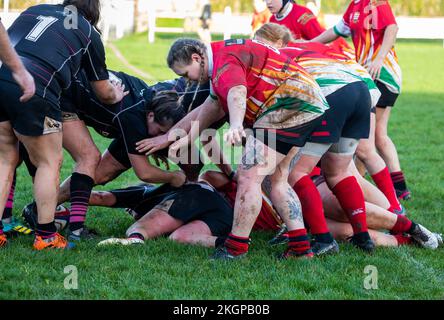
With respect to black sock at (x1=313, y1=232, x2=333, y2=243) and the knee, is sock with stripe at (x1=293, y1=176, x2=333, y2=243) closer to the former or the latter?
black sock at (x1=313, y1=232, x2=333, y2=243)

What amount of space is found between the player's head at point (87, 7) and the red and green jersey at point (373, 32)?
273cm

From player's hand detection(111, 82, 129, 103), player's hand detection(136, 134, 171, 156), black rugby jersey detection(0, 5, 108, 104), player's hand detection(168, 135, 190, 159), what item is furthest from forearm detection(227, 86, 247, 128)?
player's hand detection(111, 82, 129, 103)

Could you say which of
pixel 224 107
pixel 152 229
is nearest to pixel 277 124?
pixel 224 107

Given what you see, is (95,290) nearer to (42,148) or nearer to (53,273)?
(53,273)

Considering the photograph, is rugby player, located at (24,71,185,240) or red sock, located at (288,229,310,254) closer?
red sock, located at (288,229,310,254)

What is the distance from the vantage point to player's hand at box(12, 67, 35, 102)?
13.2ft

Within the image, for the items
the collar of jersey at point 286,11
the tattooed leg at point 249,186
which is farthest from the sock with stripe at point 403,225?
the collar of jersey at point 286,11

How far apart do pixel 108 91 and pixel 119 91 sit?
0.62 feet

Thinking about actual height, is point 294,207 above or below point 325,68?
below

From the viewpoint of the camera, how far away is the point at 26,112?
175 inches

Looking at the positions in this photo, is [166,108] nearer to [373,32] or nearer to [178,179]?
[178,179]

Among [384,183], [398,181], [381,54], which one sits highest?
[381,54]

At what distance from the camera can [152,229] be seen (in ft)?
16.5

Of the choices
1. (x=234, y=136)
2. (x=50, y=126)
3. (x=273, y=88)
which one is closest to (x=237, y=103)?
(x=234, y=136)
